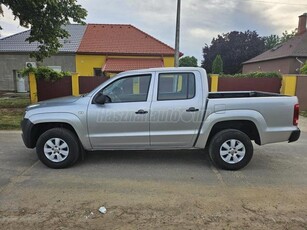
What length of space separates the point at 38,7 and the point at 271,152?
982 centimetres

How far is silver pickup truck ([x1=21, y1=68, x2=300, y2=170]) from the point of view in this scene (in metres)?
4.63

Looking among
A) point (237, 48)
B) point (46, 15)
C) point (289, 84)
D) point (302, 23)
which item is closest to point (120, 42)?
point (46, 15)

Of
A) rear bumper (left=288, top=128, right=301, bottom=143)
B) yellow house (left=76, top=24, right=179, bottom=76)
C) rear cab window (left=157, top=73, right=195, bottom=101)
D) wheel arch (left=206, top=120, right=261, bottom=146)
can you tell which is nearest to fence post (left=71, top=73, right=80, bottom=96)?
yellow house (left=76, top=24, right=179, bottom=76)

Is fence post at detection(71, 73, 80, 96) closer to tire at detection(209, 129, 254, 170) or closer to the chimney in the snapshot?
tire at detection(209, 129, 254, 170)

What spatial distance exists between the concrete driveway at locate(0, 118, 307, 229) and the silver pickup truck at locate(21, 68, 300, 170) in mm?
422

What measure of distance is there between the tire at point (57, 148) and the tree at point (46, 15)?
713 cm

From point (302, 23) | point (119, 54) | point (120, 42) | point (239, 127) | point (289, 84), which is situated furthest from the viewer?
point (302, 23)

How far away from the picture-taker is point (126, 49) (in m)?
21.2

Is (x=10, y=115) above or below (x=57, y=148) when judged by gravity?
below

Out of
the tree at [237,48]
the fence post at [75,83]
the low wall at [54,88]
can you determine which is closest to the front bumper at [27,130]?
the fence post at [75,83]

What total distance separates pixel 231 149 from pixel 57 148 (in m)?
3.09

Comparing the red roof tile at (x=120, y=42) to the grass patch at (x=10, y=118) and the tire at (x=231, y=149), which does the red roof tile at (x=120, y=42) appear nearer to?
the grass patch at (x=10, y=118)

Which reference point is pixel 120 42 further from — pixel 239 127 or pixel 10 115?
pixel 239 127

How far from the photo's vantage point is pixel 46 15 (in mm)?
11055
